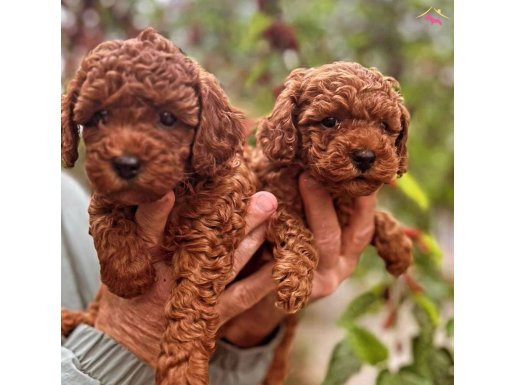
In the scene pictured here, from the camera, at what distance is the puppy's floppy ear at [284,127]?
1157mm

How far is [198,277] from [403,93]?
1.07 meters

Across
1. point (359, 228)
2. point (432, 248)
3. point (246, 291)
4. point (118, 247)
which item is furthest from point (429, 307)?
point (118, 247)

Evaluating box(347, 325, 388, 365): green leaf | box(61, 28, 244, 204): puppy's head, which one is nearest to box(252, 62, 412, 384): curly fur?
box(61, 28, 244, 204): puppy's head

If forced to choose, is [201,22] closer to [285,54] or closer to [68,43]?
[285,54]

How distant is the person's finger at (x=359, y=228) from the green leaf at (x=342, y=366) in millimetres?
340

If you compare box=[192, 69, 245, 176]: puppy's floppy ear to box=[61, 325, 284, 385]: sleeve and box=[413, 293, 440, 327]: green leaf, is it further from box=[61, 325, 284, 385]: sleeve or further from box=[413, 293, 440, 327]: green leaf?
box=[413, 293, 440, 327]: green leaf

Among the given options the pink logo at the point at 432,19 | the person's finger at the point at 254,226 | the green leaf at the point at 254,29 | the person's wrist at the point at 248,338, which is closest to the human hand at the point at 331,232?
the person's finger at the point at 254,226

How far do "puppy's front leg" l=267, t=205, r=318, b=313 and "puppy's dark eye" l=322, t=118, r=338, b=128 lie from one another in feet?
0.78

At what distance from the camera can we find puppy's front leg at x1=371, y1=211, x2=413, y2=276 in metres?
1.49

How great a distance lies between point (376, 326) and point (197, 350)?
3.39 feet

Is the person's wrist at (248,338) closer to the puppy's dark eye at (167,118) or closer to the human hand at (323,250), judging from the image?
the human hand at (323,250)

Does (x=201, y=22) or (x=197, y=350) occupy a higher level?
(x=201, y=22)
